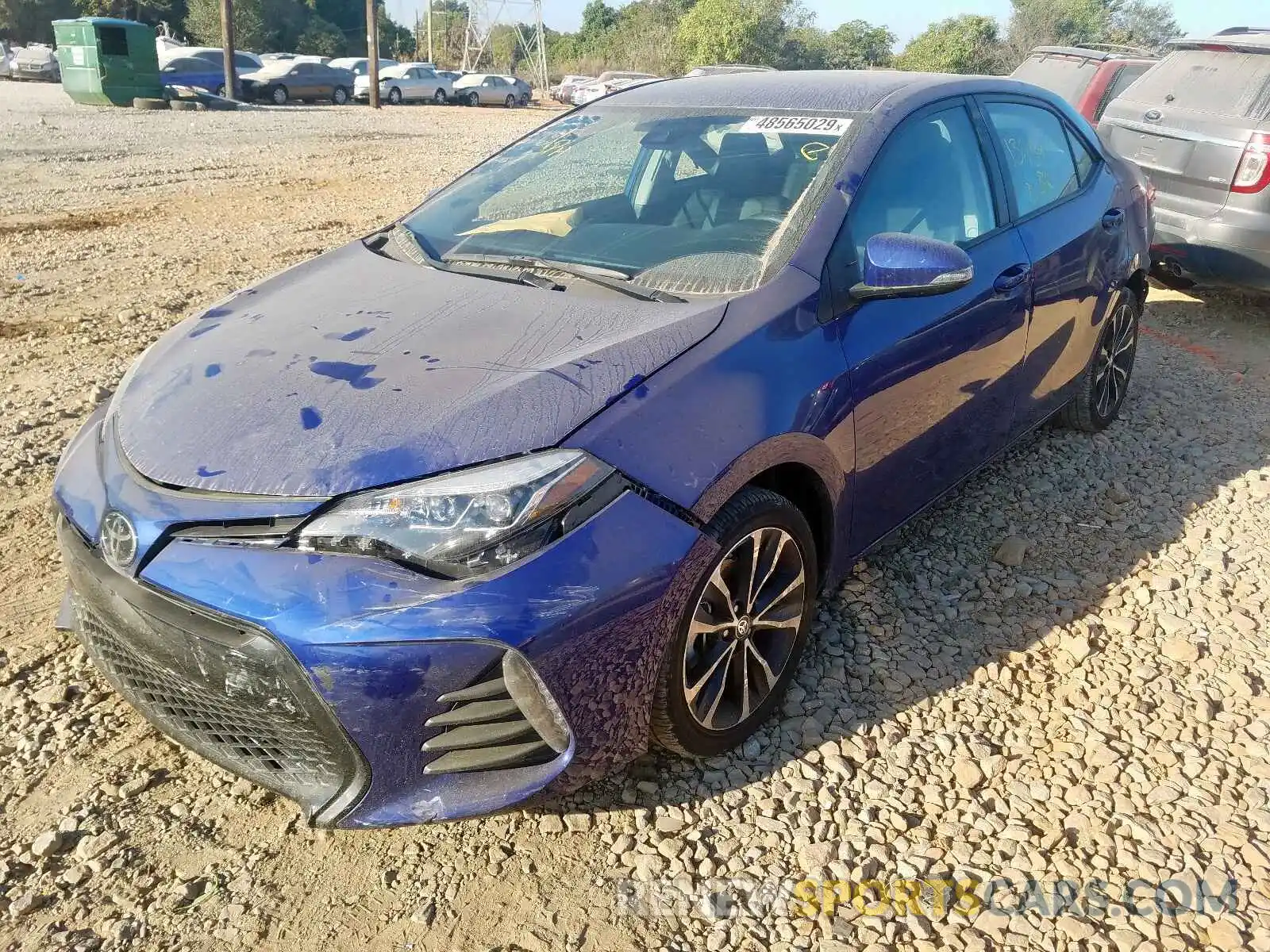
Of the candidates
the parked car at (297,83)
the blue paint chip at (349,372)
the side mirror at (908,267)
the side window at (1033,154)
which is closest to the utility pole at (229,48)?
the parked car at (297,83)

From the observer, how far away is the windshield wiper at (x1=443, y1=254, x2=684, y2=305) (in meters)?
2.63

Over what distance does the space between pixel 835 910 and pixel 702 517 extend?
3.06ft

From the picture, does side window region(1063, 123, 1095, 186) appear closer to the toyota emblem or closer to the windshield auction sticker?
the windshield auction sticker

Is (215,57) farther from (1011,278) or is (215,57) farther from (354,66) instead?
Result: (1011,278)

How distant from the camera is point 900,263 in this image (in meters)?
2.63

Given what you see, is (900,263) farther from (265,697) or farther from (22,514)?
(22,514)

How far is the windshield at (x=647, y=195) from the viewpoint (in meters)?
2.79

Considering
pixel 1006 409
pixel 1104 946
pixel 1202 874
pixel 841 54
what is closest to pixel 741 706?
pixel 1104 946

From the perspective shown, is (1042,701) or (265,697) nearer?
(265,697)

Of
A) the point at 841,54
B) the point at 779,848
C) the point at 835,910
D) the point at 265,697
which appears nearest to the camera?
the point at 265,697

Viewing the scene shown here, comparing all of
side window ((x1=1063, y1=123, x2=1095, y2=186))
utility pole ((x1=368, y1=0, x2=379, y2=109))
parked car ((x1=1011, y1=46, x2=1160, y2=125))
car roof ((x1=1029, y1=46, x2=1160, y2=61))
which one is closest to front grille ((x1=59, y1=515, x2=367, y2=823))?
side window ((x1=1063, y1=123, x2=1095, y2=186))

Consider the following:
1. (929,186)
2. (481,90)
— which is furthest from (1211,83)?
(481,90)

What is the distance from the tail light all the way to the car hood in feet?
16.9

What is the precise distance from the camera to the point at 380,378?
228cm
